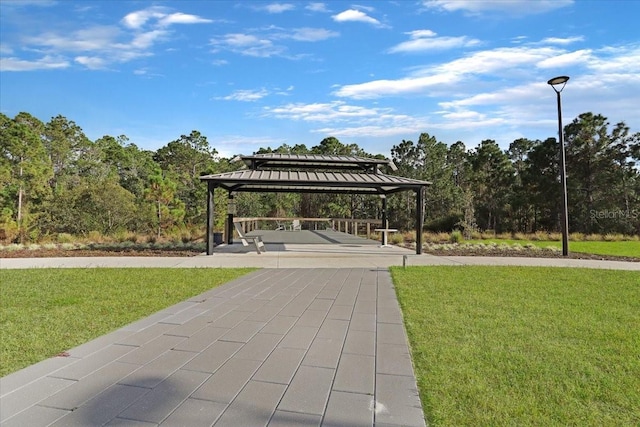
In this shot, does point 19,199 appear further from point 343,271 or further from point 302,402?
point 302,402

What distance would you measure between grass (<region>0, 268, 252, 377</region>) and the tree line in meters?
13.2

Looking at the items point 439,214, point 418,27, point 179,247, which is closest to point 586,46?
point 418,27

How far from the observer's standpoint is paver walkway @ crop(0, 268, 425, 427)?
2168 millimetres

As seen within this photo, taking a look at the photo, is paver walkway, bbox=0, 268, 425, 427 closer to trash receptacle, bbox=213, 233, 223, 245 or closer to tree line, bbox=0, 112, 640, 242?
→ trash receptacle, bbox=213, 233, 223, 245

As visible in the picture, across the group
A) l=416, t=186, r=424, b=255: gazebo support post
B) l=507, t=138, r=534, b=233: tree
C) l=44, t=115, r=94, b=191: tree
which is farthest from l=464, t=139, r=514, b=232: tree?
l=44, t=115, r=94, b=191: tree

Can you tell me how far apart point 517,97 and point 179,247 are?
13.1 metres

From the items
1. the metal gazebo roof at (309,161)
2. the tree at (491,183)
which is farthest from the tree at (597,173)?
the metal gazebo roof at (309,161)

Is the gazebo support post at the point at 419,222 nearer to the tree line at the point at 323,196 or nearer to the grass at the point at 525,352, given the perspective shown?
the grass at the point at 525,352

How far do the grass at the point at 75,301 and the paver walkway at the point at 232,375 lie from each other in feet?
0.91

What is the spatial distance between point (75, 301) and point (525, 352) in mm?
5133

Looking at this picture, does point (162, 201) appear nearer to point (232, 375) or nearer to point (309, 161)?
point (309, 161)

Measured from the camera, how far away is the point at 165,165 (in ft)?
129

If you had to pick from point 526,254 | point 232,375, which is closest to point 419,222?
point 526,254

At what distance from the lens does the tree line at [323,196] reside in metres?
20.3
